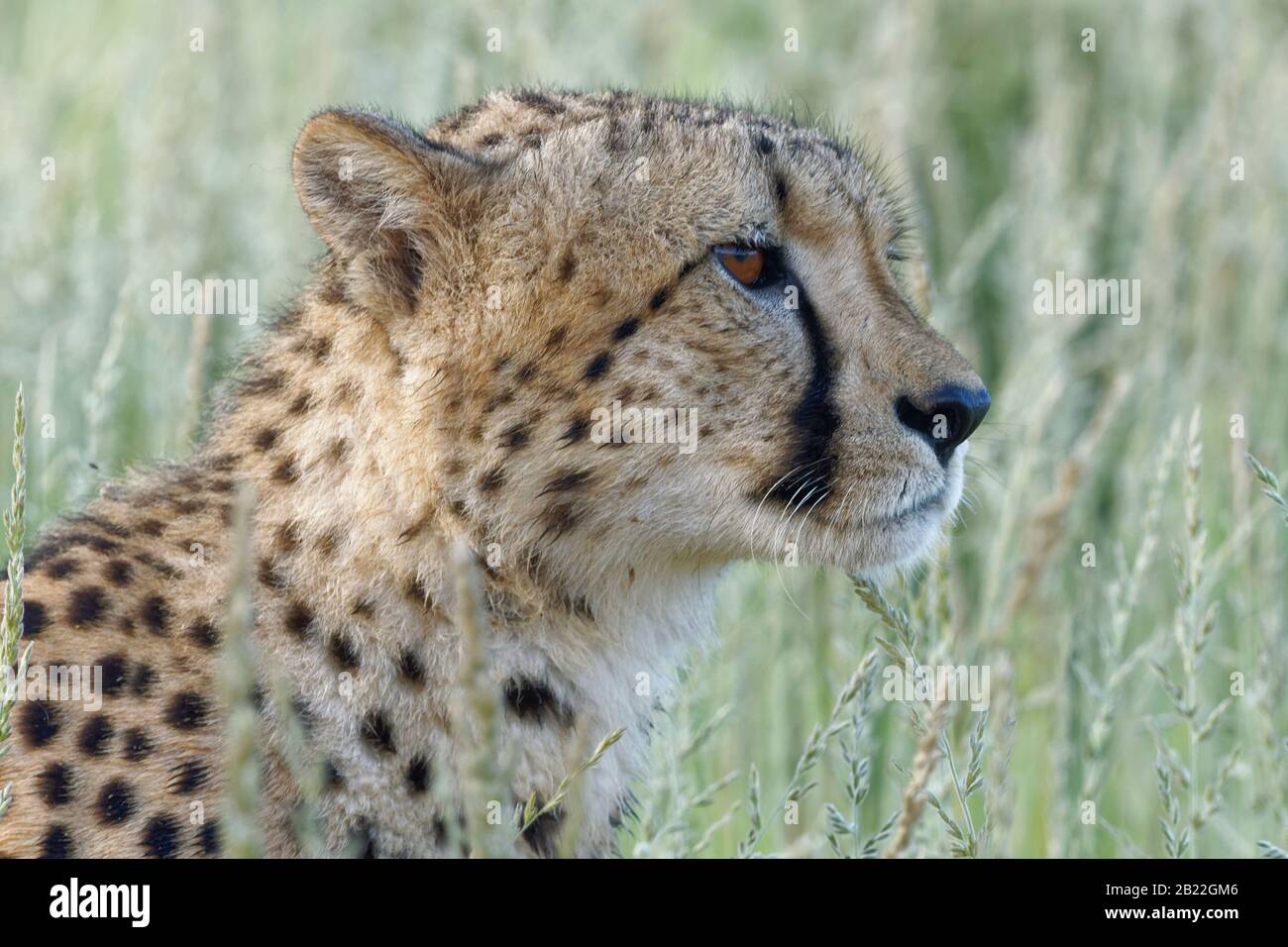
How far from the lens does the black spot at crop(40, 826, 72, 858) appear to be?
7.13 ft

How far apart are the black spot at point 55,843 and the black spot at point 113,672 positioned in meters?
0.21

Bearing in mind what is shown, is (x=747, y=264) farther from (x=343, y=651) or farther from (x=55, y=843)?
(x=55, y=843)

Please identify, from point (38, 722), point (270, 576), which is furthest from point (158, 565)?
point (38, 722)

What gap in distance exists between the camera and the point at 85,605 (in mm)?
2383

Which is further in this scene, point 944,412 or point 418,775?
point 944,412

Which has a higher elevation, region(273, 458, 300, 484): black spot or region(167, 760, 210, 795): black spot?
region(273, 458, 300, 484): black spot

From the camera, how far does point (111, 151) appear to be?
612 cm

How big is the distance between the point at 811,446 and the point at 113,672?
3.50 feet

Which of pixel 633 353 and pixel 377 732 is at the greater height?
pixel 633 353

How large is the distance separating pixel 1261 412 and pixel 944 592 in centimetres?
235

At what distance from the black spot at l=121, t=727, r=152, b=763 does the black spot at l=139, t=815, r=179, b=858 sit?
0.32ft

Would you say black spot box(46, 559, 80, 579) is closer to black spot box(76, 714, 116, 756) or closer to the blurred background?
black spot box(76, 714, 116, 756)

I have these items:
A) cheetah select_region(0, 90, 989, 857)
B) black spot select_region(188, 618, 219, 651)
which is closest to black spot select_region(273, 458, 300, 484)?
cheetah select_region(0, 90, 989, 857)
